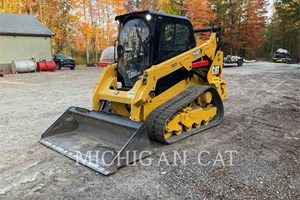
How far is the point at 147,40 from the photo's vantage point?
4.80 m

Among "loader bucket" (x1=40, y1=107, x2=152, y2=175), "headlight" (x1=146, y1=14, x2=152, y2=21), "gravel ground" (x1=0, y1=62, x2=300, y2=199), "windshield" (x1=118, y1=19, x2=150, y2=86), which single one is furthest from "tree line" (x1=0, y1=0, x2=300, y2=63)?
"loader bucket" (x1=40, y1=107, x2=152, y2=175)

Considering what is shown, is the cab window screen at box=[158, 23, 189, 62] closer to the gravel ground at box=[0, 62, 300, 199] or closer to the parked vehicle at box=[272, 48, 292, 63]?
the gravel ground at box=[0, 62, 300, 199]

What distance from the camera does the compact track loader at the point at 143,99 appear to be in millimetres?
4141

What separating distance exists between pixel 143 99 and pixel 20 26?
21804 mm

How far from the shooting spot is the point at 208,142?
15.2 ft

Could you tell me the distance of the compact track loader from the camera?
4141 mm

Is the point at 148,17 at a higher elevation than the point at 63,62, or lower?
higher

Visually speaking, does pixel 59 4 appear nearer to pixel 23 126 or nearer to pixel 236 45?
pixel 236 45

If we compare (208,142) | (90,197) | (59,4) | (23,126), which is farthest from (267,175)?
(59,4)

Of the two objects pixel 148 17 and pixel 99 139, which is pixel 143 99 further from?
pixel 148 17

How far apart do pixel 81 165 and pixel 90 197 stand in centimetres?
86

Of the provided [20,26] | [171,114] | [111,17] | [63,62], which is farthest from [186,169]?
[111,17]

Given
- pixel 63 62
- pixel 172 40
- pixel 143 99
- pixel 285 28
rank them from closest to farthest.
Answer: pixel 143 99
pixel 172 40
pixel 63 62
pixel 285 28

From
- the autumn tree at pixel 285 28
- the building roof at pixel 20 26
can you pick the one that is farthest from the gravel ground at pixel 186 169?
the autumn tree at pixel 285 28
